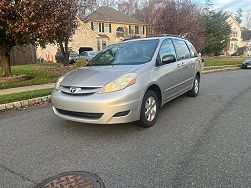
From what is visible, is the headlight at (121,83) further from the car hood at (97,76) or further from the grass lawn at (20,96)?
the grass lawn at (20,96)

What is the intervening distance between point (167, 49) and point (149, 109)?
67.0 inches

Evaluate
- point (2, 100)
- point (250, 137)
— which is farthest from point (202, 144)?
point (2, 100)

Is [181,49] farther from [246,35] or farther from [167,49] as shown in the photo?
[246,35]

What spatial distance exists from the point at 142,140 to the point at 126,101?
2.30ft

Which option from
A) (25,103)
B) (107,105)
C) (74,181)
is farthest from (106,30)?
(74,181)

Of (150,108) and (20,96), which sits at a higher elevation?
(150,108)

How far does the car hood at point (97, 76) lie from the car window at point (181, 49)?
199 cm

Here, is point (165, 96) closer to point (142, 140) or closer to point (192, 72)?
point (142, 140)

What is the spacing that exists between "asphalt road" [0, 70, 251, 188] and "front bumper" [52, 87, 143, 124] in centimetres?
35

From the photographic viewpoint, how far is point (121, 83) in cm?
432

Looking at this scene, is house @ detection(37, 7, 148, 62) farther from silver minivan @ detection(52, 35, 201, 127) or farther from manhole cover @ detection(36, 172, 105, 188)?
manhole cover @ detection(36, 172, 105, 188)

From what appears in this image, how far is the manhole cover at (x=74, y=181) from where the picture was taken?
2.97 m

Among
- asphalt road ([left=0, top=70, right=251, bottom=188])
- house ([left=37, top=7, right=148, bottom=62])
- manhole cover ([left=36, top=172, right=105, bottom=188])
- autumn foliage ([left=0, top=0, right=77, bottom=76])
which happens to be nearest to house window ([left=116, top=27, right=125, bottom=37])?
house ([left=37, top=7, right=148, bottom=62])

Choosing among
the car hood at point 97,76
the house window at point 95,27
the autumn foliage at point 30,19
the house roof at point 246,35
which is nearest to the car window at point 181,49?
the car hood at point 97,76
